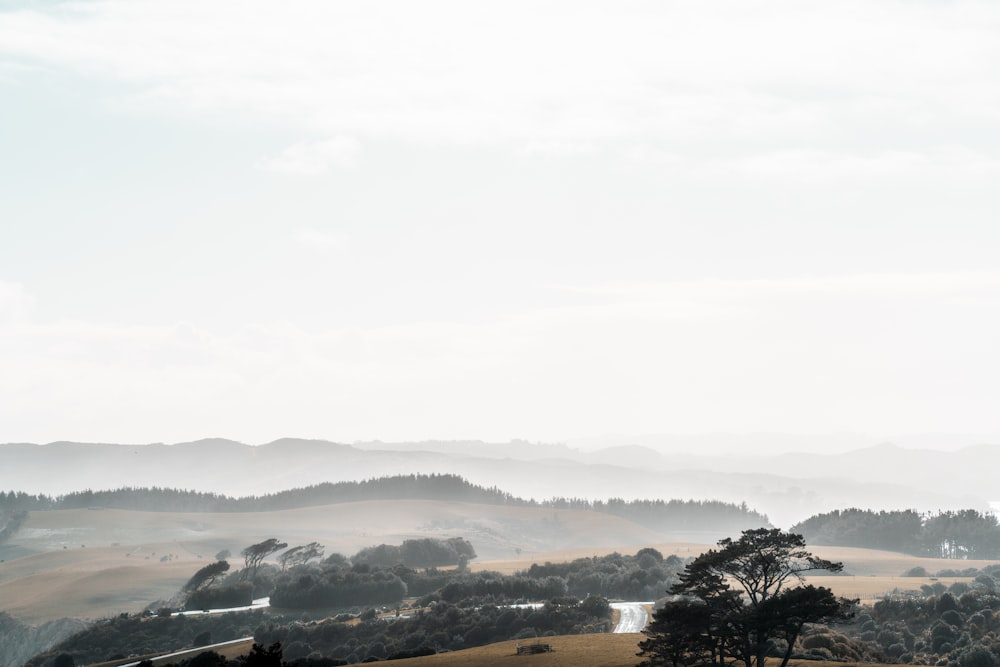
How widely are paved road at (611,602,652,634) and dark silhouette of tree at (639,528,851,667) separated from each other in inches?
1074

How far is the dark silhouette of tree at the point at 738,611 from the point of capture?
65.2 meters

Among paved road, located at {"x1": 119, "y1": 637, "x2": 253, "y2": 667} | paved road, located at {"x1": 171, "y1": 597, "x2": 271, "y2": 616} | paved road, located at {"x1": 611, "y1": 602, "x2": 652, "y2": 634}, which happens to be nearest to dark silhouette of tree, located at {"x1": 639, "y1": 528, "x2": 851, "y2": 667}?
paved road, located at {"x1": 611, "y1": 602, "x2": 652, "y2": 634}

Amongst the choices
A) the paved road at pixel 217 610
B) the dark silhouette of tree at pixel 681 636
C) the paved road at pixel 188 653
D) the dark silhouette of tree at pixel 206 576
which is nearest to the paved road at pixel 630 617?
the dark silhouette of tree at pixel 681 636

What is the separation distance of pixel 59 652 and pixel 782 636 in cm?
10232

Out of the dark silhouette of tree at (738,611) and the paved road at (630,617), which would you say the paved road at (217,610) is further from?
the dark silhouette of tree at (738,611)

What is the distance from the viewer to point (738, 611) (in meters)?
69.8

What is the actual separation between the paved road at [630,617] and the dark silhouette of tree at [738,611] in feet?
89.5

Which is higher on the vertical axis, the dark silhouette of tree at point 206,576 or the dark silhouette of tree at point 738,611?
the dark silhouette of tree at point 738,611

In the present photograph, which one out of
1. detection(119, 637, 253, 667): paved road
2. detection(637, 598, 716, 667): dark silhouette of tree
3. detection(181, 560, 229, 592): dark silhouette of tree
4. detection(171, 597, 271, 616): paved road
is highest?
detection(637, 598, 716, 667): dark silhouette of tree

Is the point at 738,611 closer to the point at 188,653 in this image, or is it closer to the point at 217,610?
the point at 188,653

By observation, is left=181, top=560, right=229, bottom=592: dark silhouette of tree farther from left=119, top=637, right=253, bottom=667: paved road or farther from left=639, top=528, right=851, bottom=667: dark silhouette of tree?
left=639, top=528, right=851, bottom=667: dark silhouette of tree

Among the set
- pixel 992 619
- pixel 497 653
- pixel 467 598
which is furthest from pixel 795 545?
pixel 467 598

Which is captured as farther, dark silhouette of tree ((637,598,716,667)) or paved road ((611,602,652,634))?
paved road ((611,602,652,634))

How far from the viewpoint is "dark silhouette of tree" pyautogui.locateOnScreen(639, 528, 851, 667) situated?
6525 centimetres
